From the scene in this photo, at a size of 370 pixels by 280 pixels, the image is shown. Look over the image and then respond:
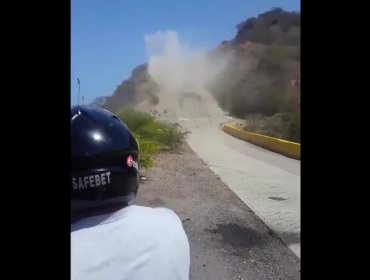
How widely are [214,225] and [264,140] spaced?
0.65 m

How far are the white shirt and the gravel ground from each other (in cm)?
34

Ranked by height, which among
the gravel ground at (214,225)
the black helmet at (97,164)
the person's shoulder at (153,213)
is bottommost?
the gravel ground at (214,225)

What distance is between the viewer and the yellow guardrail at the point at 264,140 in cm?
142

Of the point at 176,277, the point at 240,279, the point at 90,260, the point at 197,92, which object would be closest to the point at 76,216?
the point at 90,260

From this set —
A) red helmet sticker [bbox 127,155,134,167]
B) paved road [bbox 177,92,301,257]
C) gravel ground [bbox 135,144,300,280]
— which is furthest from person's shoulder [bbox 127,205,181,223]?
paved road [bbox 177,92,301,257]

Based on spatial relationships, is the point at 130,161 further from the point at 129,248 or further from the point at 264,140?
the point at 264,140

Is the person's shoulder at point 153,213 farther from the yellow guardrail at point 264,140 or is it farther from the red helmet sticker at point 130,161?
the yellow guardrail at point 264,140

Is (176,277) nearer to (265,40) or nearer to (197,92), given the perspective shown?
(197,92)

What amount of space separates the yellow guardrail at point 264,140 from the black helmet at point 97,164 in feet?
1.69

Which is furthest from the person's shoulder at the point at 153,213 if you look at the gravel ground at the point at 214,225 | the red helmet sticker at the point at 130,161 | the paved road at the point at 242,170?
the paved road at the point at 242,170

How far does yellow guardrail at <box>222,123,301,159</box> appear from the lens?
4.64 ft

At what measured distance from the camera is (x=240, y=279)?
1.30 metres

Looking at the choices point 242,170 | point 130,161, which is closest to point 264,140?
point 242,170
